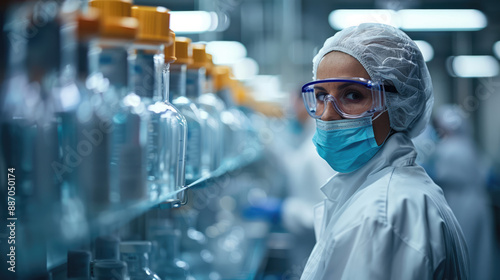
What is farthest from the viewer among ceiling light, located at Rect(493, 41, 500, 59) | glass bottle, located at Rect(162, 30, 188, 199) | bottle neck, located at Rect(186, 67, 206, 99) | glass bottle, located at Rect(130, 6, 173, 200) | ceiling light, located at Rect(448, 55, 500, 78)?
ceiling light, located at Rect(448, 55, 500, 78)

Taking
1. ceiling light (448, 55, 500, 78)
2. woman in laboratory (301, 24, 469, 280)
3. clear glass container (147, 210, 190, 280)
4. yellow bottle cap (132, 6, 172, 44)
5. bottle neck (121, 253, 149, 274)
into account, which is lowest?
clear glass container (147, 210, 190, 280)

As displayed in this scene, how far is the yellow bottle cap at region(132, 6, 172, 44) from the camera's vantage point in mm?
880

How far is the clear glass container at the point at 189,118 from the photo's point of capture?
1301 mm

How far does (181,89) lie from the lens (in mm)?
1356

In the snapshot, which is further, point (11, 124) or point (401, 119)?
point (401, 119)

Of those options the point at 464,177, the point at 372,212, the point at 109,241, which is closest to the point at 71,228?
the point at 109,241

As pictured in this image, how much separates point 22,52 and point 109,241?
20.9 inches

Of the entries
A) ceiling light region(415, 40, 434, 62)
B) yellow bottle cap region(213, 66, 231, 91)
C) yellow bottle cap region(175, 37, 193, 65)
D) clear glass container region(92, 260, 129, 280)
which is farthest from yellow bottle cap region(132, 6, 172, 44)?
ceiling light region(415, 40, 434, 62)

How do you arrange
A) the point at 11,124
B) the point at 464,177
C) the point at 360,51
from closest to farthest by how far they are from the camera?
the point at 11,124 → the point at 360,51 → the point at 464,177

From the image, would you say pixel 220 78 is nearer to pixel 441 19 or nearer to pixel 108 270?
pixel 108 270

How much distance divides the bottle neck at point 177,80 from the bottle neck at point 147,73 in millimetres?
188

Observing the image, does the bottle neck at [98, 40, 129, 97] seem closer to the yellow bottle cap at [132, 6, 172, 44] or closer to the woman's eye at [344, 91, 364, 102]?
the yellow bottle cap at [132, 6, 172, 44]

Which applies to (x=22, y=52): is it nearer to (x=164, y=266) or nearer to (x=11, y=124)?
(x=11, y=124)

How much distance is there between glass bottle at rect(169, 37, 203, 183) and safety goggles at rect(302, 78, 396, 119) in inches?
13.4
